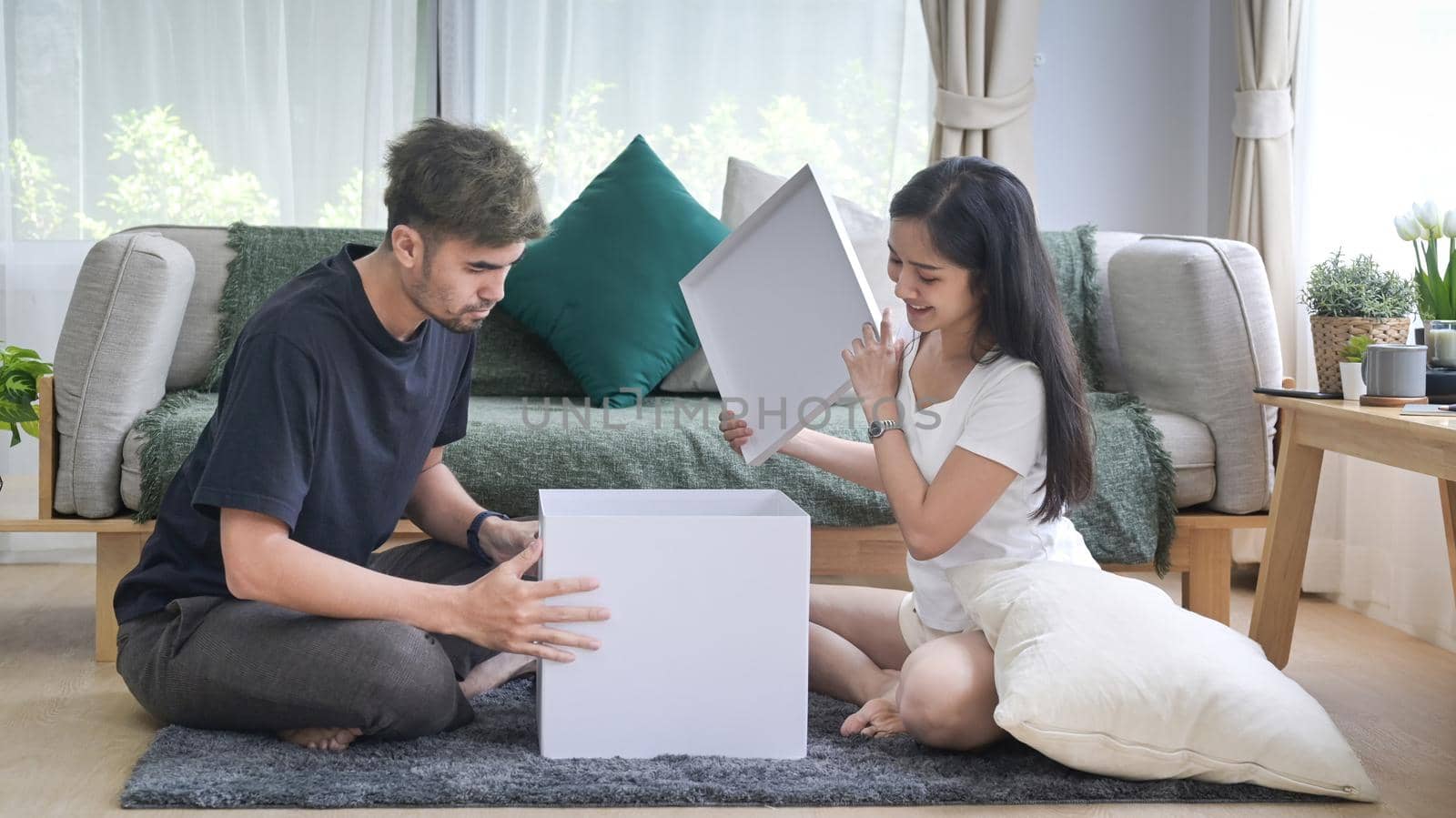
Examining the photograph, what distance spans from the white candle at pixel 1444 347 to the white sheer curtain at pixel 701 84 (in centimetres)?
163

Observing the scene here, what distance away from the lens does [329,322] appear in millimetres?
1543

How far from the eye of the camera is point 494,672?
1900 millimetres

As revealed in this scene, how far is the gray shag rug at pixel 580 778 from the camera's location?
145 cm

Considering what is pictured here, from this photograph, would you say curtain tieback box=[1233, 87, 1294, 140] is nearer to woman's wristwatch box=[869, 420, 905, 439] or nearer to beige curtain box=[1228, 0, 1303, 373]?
beige curtain box=[1228, 0, 1303, 373]

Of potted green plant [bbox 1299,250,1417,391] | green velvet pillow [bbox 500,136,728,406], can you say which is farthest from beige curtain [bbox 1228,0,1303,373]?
green velvet pillow [bbox 500,136,728,406]

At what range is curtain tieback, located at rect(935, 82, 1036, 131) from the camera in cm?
330

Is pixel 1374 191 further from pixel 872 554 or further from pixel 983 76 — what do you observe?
pixel 872 554

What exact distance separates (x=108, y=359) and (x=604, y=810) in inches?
49.8

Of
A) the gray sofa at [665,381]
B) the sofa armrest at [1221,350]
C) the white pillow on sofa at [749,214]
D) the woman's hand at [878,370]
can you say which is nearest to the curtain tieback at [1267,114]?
the gray sofa at [665,381]

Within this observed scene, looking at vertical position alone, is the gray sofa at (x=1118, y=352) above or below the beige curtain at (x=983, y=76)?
below

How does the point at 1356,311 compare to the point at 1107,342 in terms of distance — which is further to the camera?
the point at 1107,342

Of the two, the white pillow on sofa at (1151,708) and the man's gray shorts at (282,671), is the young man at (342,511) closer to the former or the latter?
the man's gray shorts at (282,671)

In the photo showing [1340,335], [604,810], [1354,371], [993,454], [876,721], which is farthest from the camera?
[1340,335]

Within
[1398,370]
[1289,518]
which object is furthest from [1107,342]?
[1398,370]
